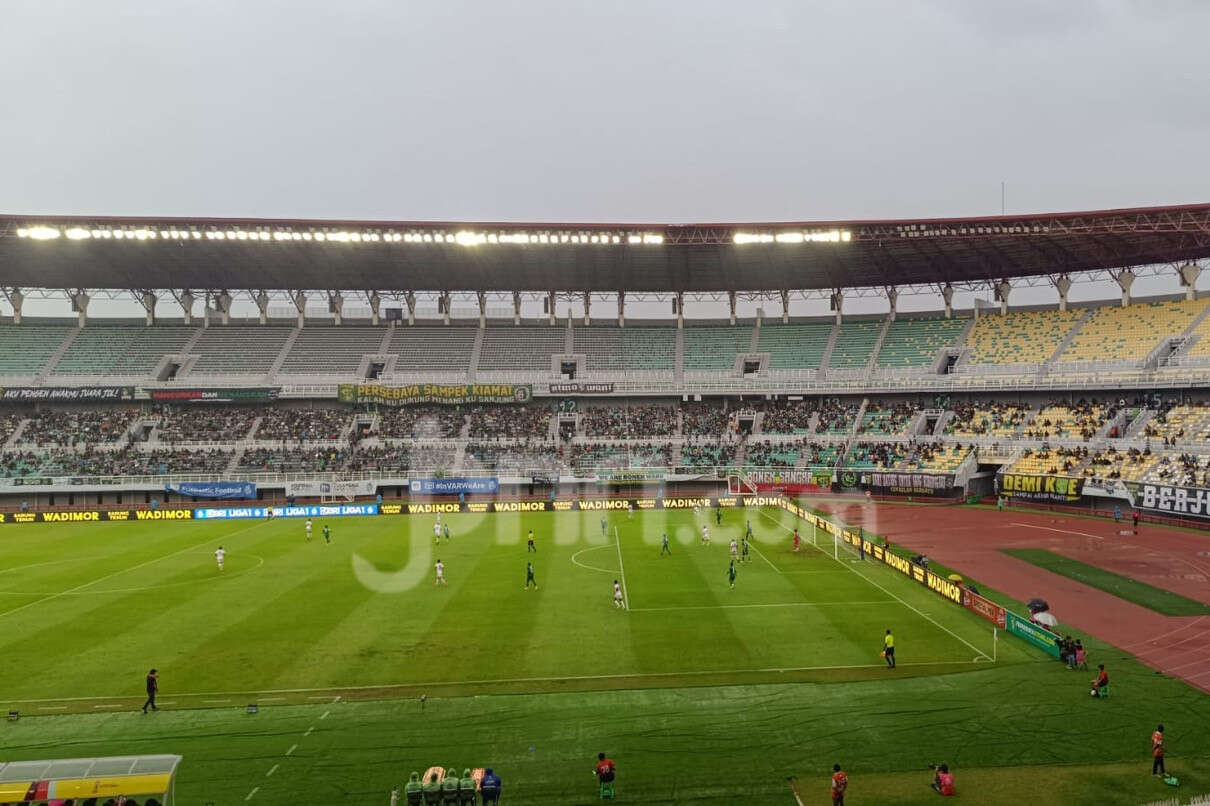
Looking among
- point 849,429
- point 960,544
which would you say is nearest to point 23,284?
point 849,429

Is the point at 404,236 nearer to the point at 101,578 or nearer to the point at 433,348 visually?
the point at 433,348

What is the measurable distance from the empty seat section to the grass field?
→ 176 feet

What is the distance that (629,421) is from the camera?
72625mm

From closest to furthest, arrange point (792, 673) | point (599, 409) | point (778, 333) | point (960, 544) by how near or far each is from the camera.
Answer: point (792, 673) → point (960, 544) → point (599, 409) → point (778, 333)

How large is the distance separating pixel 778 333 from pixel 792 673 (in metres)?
62.2

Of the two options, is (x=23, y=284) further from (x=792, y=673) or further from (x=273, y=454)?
(x=792, y=673)

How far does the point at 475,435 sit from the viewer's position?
232 ft

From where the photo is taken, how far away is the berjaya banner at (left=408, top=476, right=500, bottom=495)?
63.1m

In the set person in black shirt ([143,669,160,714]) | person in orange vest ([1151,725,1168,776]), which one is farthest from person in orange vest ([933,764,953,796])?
person in black shirt ([143,669,160,714])

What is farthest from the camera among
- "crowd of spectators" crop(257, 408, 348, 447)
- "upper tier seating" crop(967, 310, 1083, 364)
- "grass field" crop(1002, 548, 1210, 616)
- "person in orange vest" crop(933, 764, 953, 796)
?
"crowd of spectators" crop(257, 408, 348, 447)

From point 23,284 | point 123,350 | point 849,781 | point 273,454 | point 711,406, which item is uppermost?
point 23,284

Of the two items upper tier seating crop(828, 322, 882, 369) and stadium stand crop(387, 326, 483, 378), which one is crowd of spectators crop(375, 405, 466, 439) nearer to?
stadium stand crop(387, 326, 483, 378)

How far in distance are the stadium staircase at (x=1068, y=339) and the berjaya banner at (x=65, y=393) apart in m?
82.5

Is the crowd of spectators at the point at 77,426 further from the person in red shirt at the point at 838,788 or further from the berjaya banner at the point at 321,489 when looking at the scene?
the person in red shirt at the point at 838,788
